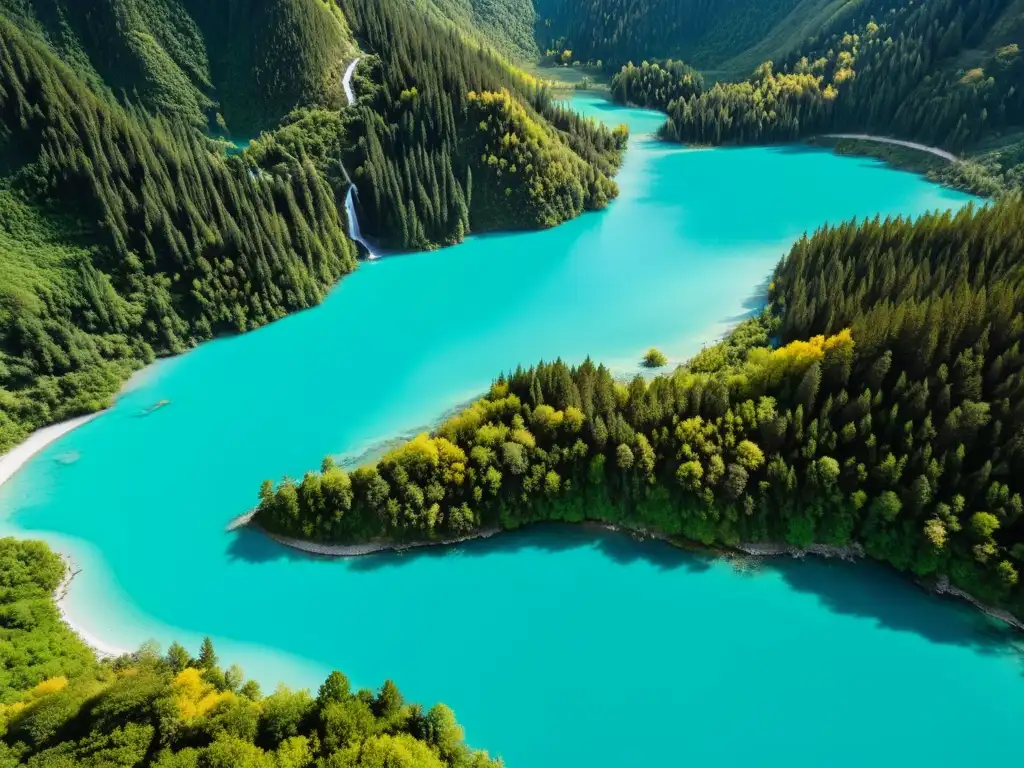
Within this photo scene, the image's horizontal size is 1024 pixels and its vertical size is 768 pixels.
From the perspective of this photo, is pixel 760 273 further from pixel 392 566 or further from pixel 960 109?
pixel 960 109

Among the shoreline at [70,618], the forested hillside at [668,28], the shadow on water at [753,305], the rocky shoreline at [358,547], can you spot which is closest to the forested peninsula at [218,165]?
the shoreline at [70,618]

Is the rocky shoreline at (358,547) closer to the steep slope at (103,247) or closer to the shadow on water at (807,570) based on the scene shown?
the shadow on water at (807,570)

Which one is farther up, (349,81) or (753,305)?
(349,81)

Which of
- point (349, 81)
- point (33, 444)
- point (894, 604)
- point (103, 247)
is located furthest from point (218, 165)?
point (894, 604)

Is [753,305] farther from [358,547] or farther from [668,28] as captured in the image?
[668,28]

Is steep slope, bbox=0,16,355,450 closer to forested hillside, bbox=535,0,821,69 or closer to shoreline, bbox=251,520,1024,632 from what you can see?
shoreline, bbox=251,520,1024,632

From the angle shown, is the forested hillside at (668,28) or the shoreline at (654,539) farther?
the forested hillside at (668,28)

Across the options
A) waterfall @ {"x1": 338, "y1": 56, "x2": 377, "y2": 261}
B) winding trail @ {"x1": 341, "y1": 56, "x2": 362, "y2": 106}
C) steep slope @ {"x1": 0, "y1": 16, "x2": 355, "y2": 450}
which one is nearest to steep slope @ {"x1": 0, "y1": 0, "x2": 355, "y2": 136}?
winding trail @ {"x1": 341, "y1": 56, "x2": 362, "y2": 106}
